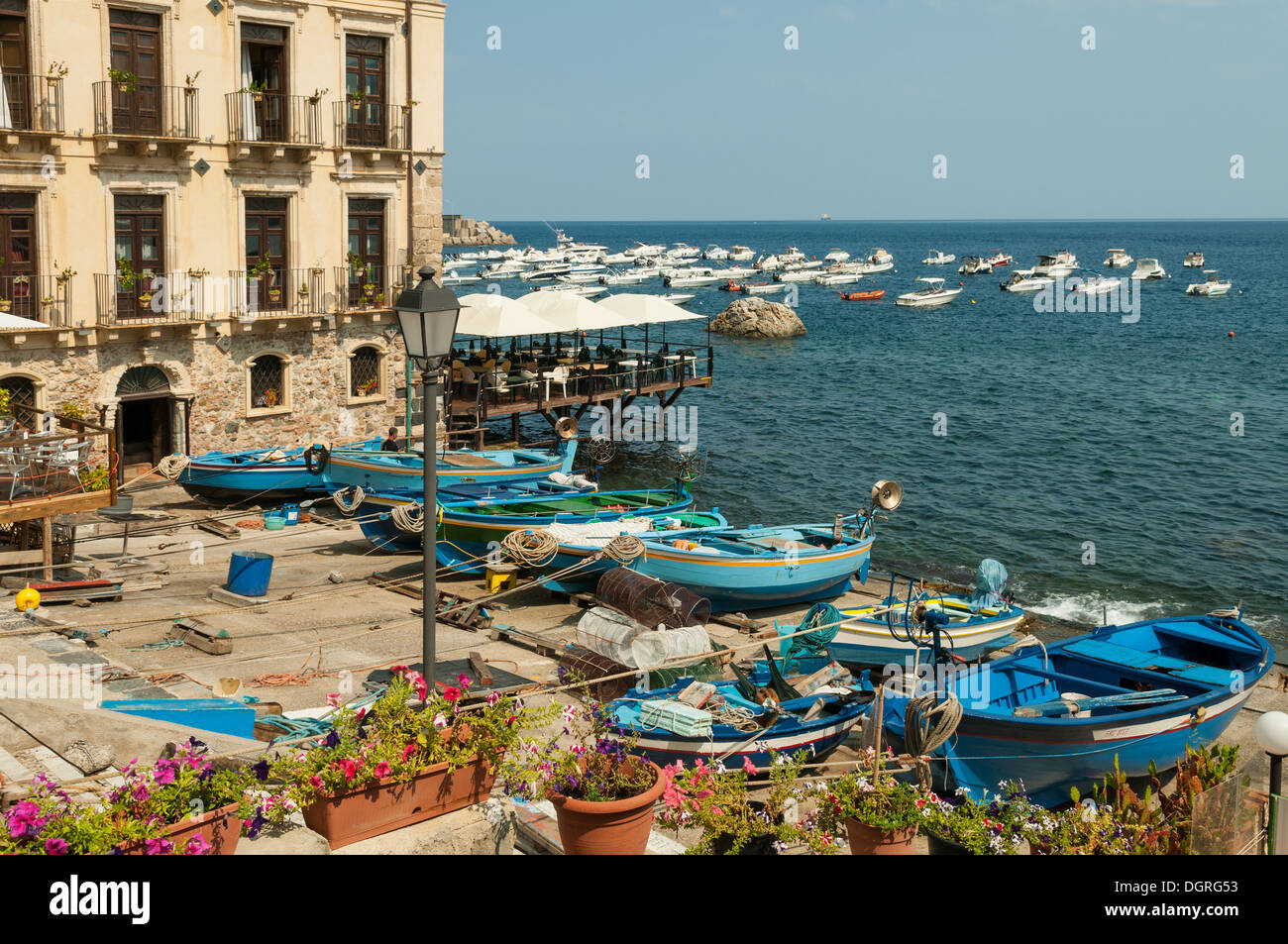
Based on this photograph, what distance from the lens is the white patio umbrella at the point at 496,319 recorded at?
33844 millimetres

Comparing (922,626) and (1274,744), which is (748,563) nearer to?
(922,626)

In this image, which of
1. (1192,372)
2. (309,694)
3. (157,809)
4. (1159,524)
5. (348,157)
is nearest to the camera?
(157,809)

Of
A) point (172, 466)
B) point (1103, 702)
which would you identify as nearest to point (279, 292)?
point (172, 466)

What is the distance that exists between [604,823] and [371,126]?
27.6 meters

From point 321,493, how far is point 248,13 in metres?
11.4

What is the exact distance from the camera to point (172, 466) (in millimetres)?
27641

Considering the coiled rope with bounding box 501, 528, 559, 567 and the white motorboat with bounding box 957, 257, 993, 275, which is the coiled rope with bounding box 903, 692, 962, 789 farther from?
the white motorboat with bounding box 957, 257, 993, 275

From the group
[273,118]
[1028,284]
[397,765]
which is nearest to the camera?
[397,765]

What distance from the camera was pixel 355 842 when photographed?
801cm

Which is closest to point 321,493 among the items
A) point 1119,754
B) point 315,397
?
point 315,397

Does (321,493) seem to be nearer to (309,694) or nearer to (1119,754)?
(309,694)

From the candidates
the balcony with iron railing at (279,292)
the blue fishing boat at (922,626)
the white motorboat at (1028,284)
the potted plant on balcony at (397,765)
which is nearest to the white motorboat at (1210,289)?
the white motorboat at (1028,284)

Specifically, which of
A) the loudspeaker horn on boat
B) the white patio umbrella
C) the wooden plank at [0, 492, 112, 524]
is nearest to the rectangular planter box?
the wooden plank at [0, 492, 112, 524]

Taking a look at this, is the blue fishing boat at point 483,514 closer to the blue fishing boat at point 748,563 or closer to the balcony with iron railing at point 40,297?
the blue fishing boat at point 748,563
